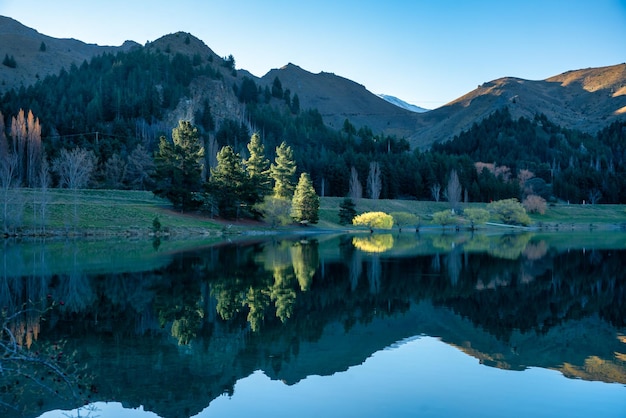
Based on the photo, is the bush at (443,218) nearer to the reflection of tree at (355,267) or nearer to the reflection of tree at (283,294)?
the reflection of tree at (355,267)

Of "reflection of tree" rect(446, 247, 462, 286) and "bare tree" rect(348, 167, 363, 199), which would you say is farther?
"bare tree" rect(348, 167, 363, 199)

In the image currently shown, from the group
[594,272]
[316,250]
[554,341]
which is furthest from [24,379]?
[316,250]

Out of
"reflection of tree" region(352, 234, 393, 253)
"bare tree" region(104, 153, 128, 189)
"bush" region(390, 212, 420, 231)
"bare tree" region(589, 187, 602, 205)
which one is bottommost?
"reflection of tree" region(352, 234, 393, 253)

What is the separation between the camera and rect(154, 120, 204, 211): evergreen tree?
7125 cm

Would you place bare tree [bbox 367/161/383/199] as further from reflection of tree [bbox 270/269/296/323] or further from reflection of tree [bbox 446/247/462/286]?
reflection of tree [bbox 270/269/296/323]

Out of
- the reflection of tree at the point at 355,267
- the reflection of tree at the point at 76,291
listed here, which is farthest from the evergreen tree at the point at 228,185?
the reflection of tree at the point at 76,291

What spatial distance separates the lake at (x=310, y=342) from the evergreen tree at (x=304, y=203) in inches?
1748

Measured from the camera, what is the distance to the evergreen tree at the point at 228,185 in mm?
73688

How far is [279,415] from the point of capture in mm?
11039

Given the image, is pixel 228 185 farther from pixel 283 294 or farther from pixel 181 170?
pixel 283 294

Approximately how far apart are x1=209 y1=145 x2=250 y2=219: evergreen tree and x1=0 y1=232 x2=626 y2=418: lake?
132ft

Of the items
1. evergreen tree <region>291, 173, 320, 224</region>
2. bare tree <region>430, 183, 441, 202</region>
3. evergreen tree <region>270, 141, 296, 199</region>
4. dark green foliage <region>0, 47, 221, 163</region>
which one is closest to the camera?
evergreen tree <region>291, 173, 320, 224</region>

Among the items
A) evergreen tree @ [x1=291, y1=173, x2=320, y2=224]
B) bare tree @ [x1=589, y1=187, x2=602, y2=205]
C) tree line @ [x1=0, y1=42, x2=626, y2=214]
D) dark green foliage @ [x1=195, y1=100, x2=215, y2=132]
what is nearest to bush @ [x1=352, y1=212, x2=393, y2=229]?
evergreen tree @ [x1=291, y1=173, x2=320, y2=224]

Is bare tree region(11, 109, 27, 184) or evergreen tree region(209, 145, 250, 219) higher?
bare tree region(11, 109, 27, 184)
